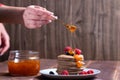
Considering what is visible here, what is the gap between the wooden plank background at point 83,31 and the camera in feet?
7.27

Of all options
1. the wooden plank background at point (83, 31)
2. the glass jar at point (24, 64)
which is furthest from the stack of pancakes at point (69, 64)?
the wooden plank background at point (83, 31)

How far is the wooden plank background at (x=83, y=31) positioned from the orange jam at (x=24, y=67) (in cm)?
95

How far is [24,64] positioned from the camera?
1.31 meters

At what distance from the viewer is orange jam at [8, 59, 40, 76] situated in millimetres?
1317

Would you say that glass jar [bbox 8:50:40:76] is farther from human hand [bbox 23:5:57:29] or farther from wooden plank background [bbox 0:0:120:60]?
wooden plank background [bbox 0:0:120:60]

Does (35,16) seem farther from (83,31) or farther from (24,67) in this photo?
(83,31)

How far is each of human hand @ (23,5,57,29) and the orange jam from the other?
0.66 ft

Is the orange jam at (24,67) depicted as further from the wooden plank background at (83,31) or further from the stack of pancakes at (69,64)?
the wooden plank background at (83,31)

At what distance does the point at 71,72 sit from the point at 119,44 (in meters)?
0.97

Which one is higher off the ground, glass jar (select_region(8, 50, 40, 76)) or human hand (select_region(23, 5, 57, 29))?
human hand (select_region(23, 5, 57, 29))

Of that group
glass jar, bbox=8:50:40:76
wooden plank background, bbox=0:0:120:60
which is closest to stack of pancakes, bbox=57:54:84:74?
glass jar, bbox=8:50:40:76

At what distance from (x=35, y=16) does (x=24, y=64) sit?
0.79 ft

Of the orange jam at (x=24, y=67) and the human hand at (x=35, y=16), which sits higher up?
the human hand at (x=35, y=16)

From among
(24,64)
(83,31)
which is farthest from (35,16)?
(83,31)
